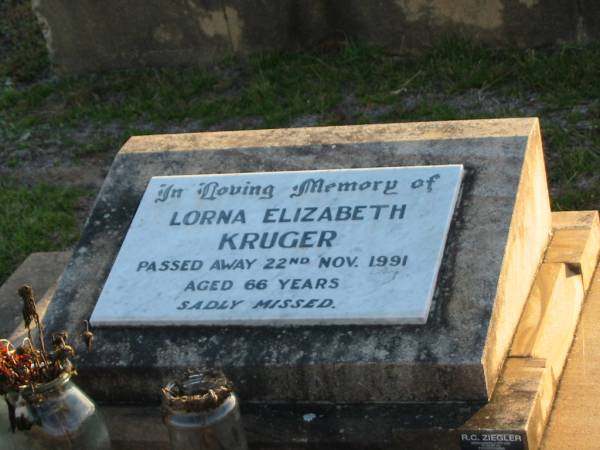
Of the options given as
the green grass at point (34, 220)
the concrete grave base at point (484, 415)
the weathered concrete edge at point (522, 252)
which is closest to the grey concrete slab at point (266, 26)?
the green grass at point (34, 220)

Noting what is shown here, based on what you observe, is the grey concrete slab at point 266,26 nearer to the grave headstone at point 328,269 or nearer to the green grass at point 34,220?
the green grass at point 34,220

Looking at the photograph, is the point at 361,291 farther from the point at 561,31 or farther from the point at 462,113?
the point at 561,31

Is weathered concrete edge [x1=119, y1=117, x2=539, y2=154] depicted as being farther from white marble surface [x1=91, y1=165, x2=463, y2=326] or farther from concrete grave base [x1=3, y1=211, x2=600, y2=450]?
concrete grave base [x1=3, y1=211, x2=600, y2=450]

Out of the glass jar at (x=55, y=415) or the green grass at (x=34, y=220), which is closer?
the glass jar at (x=55, y=415)

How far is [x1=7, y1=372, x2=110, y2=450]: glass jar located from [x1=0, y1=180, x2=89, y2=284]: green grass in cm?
218

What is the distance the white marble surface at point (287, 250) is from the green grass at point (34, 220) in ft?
5.10

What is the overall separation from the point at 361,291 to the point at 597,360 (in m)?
0.72

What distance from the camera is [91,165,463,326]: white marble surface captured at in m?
3.03

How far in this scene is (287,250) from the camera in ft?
10.4

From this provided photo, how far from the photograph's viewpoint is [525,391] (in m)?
2.90

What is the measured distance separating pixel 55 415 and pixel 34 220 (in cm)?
261

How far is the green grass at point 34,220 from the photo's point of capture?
4.88 meters

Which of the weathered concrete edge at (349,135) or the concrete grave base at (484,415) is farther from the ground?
the weathered concrete edge at (349,135)

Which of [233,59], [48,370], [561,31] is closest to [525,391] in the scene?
[48,370]
